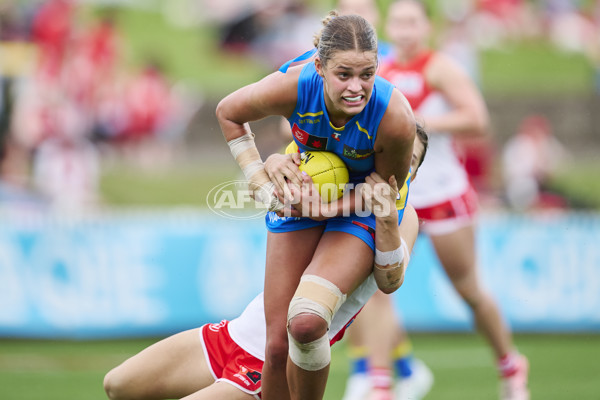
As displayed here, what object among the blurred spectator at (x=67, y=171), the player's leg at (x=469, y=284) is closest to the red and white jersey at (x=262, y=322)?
the player's leg at (x=469, y=284)

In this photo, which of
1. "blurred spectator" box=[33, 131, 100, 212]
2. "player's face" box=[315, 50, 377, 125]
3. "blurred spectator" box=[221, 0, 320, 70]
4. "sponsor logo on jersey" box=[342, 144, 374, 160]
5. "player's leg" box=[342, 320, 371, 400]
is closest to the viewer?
"player's face" box=[315, 50, 377, 125]

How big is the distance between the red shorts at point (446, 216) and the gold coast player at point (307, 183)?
6.04 feet

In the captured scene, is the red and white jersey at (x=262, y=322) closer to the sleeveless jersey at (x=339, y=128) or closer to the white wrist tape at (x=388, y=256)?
the white wrist tape at (x=388, y=256)

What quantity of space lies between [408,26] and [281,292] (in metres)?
2.77

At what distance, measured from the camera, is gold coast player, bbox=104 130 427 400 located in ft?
13.7

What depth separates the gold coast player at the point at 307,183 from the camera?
12.6ft

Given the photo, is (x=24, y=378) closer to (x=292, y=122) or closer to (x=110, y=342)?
(x=110, y=342)

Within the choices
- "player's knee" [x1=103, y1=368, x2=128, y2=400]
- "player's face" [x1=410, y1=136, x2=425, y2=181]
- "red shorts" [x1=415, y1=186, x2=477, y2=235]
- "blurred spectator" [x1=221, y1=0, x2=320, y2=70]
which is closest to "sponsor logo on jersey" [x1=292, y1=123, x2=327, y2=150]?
"player's face" [x1=410, y1=136, x2=425, y2=181]

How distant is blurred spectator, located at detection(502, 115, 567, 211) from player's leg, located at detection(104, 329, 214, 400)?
9542 millimetres

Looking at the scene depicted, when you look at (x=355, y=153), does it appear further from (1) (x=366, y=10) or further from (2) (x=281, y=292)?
(1) (x=366, y=10)

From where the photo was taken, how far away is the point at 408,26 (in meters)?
6.18

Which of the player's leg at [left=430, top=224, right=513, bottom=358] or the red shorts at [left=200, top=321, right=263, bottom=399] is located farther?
the player's leg at [left=430, top=224, right=513, bottom=358]

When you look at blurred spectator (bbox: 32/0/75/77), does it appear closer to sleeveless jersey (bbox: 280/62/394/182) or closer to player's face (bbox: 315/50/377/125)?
sleeveless jersey (bbox: 280/62/394/182)

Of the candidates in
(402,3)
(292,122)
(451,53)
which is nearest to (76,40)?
(451,53)
